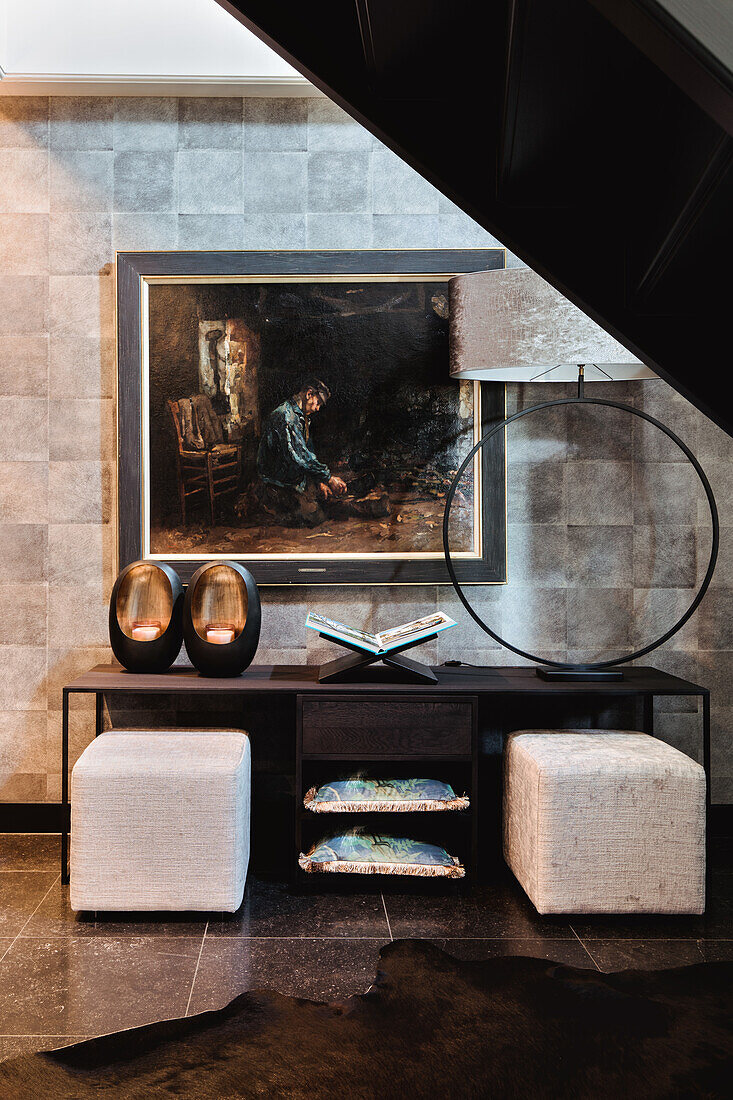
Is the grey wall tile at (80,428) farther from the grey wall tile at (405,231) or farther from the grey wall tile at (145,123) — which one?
the grey wall tile at (405,231)

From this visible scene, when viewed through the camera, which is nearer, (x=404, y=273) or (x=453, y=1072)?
(x=453, y=1072)

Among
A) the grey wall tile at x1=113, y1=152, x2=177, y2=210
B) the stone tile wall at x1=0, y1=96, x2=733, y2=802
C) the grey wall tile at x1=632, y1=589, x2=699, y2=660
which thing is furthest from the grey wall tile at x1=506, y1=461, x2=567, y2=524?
the grey wall tile at x1=113, y1=152, x2=177, y2=210

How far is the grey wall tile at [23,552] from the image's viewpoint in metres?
3.31

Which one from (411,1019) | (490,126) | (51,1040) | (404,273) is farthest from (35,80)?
(411,1019)

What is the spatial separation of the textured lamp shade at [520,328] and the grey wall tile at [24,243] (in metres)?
1.55

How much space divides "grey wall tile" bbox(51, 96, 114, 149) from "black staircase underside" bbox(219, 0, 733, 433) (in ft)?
7.28

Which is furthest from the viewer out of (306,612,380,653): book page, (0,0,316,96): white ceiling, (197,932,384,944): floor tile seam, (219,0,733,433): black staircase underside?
(0,0,316,96): white ceiling

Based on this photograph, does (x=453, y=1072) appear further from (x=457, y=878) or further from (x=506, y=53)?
(x=506, y=53)

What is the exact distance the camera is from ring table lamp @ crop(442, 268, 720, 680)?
2.77 metres

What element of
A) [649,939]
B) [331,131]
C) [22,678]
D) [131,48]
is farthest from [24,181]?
[649,939]

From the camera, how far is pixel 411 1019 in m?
2.08

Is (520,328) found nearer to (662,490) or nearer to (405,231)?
(405,231)

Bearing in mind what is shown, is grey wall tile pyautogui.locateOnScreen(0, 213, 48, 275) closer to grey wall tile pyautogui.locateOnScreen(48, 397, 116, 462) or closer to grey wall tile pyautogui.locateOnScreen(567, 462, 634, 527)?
grey wall tile pyautogui.locateOnScreen(48, 397, 116, 462)

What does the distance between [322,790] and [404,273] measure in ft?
6.15
